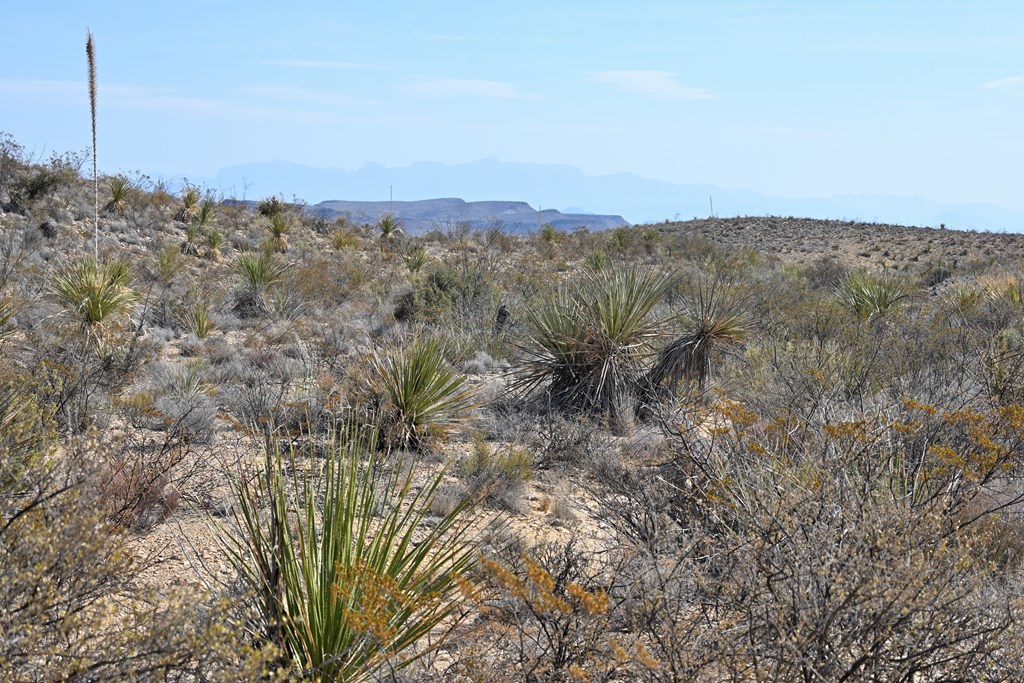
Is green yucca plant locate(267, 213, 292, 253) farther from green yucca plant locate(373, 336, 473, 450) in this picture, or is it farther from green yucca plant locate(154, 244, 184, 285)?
green yucca plant locate(373, 336, 473, 450)

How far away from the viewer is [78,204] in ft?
72.6

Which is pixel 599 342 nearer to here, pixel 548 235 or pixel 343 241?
pixel 343 241

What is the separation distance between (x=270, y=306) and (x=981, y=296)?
40.8 ft

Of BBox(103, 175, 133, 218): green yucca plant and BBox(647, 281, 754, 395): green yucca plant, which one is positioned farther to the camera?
BBox(103, 175, 133, 218): green yucca plant

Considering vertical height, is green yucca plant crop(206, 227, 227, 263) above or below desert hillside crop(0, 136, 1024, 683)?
above

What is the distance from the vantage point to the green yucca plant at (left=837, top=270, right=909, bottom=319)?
13578 mm

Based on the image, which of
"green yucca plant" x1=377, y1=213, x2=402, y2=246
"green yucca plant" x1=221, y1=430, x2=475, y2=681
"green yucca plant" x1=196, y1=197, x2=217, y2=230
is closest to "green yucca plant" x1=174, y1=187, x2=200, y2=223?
"green yucca plant" x1=196, y1=197, x2=217, y2=230

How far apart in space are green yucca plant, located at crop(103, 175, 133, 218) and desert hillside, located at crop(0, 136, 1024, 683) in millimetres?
5058

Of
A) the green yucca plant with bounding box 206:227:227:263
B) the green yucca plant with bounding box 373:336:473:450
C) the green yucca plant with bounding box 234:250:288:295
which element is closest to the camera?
the green yucca plant with bounding box 373:336:473:450

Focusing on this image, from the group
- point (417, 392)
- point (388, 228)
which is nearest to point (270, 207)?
point (388, 228)

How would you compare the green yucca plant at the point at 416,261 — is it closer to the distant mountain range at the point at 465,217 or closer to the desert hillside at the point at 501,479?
the distant mountain range at the point at 465,217

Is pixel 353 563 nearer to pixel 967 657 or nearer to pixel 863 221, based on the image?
pixel 967 657

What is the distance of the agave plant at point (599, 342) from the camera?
8227mm

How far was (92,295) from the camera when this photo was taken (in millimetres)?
10242
